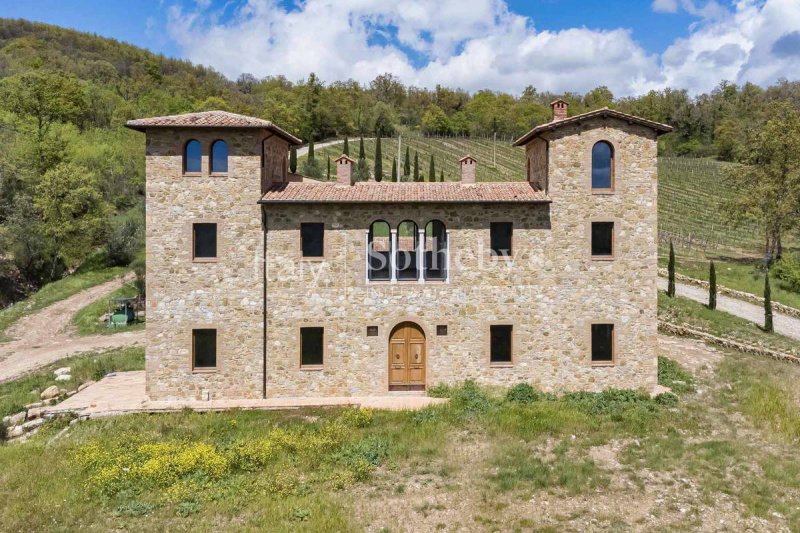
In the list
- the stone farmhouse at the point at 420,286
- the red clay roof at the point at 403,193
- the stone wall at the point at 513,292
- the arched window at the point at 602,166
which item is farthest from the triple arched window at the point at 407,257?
the arched window at the point at 602,166

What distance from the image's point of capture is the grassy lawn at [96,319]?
31391 mm

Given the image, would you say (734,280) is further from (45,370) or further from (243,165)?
→ (45,370)

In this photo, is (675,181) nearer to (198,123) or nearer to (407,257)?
(407,257)

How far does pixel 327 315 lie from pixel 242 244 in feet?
13.1

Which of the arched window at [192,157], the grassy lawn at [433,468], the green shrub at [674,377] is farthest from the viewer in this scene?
the green shrub at [674,377]

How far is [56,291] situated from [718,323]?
1765 inches

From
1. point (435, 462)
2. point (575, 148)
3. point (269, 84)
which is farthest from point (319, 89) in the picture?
point (435, 462)

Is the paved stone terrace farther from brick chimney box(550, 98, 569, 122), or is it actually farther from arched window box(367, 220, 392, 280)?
brick chimney box(550, 98, 569, 122)

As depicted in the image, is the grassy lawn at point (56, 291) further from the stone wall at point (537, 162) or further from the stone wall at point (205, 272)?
the stone wall at point (537, 162)

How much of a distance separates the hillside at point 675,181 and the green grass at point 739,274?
4.01 metres

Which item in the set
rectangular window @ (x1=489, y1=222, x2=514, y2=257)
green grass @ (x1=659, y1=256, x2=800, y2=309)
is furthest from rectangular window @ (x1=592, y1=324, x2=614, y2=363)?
green grass @ (x1=659, y1=256, x2=800, y2=309)

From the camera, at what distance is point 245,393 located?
1805cm

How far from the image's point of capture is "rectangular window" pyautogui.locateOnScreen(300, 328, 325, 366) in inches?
720

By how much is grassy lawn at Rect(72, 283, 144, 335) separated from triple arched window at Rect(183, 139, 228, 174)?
60.1 feet
